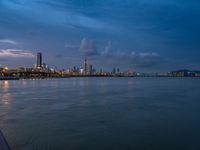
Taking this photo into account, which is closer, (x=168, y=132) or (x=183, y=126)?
(x=168, y=132)

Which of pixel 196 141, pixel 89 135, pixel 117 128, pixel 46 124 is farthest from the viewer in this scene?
pixel 46 124

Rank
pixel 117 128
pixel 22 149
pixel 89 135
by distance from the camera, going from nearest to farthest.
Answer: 1. pixel 22 149
2. pixel 89 135
3. pixel 117 128

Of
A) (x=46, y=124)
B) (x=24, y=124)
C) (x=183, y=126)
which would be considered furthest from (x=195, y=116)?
(x=24, y=124)

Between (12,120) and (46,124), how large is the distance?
2571 mm

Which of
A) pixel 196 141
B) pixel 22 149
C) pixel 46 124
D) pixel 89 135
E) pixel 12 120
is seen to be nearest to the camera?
pixel 22 149

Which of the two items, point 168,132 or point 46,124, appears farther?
point 46,124

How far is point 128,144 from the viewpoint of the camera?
11094mm

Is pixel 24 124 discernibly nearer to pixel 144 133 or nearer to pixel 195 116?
pixel 144 133

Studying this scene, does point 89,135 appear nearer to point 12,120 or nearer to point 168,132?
point 168,132

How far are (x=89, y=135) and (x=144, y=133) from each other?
270 centimetres

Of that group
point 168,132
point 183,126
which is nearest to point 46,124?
point 168,132

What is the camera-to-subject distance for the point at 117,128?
46.2 ft

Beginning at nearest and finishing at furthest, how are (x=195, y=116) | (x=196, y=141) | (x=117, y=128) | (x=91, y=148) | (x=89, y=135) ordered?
1. (x=91, y=148)
2. (x=196, y=141)
3. (x=89, y=135)
4. (x=117, y=128)
5. (x=195, y=116)

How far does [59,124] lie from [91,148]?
4947 mm
